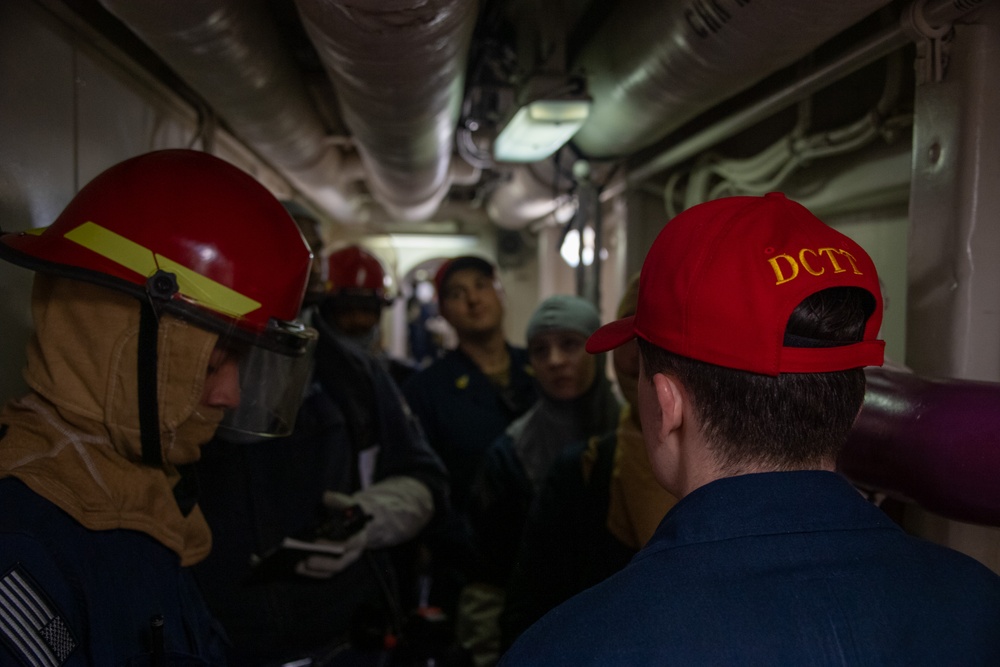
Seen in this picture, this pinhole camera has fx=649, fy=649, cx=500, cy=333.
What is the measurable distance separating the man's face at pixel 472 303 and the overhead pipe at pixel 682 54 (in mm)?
945

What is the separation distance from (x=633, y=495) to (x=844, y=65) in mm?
1221

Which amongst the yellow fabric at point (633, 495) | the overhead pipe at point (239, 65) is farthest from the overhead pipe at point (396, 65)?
the yellow fabric at point (633, 495)

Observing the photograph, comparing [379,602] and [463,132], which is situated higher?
[463,132]

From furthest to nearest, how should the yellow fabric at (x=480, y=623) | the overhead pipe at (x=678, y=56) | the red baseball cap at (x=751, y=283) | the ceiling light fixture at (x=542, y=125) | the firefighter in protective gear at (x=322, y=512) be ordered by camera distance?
the ceiling light fixture at (x=542, y=125) < the yellow fabric at (x=480, y=623) < the firefighter in protective gear at (x=322, y=512) < the overhead pipe at (x=678, y=56) < the red baseball cap at (x=751, y=283)

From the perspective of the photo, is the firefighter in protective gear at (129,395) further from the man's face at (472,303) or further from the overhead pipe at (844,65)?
the man's face at (472,303)

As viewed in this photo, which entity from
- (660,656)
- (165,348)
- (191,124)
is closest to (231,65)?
(191,124)

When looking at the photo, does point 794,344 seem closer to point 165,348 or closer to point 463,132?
point 165,348

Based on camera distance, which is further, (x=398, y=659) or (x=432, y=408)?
(x=432, y=408)

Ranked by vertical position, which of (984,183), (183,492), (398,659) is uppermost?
(984,183)

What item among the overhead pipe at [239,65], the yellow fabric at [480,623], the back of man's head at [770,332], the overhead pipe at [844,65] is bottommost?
the yellow fabric at [480,623]

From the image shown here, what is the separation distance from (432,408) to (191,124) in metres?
1.66

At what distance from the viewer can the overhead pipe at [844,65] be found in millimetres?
1334

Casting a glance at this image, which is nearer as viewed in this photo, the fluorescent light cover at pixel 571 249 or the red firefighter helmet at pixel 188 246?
the red firefighter helmet at pixel 188 246

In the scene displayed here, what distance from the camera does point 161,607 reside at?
119 centimetres
